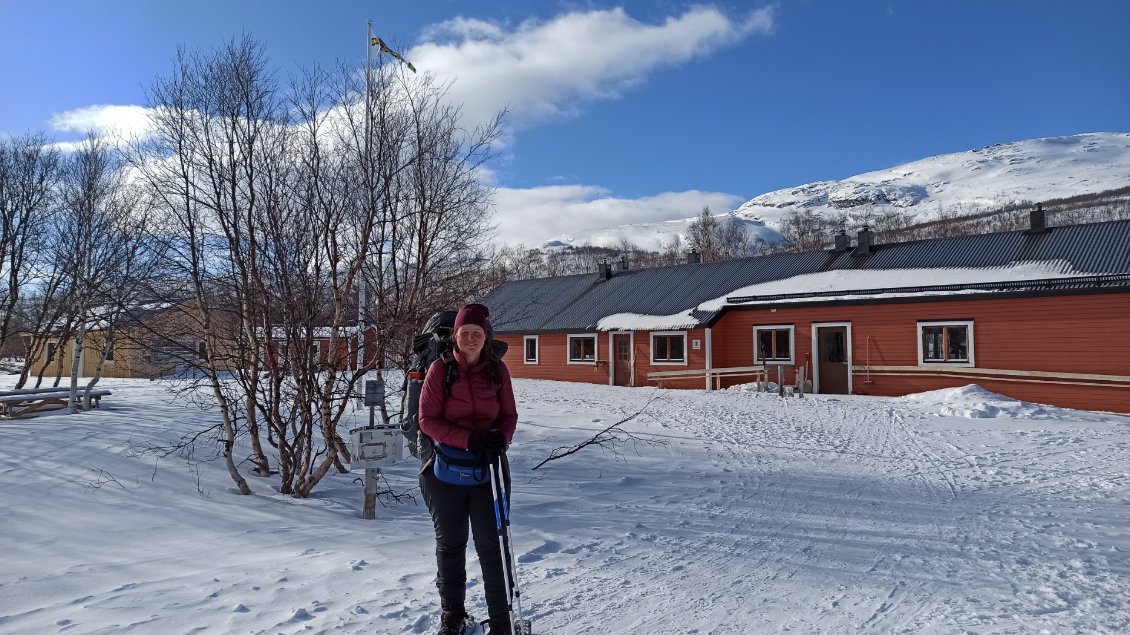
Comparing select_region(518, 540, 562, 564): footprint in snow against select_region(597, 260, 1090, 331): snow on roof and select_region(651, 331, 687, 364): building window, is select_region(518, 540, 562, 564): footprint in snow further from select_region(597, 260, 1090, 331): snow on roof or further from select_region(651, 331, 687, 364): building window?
select_region(651, 331, 687, 364): building window

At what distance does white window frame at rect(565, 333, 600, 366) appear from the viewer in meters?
25.6

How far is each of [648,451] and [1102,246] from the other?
1682cm

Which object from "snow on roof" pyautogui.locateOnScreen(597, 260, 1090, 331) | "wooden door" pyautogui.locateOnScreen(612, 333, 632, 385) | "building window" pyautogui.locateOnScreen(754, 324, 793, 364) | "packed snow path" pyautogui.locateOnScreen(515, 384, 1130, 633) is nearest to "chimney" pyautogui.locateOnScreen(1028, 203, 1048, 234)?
"snow on roof" pyautogui.locateOnScreen(597, 260, 1090, 331)

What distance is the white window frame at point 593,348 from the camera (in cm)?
2558

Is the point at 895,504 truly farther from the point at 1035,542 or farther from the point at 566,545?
the point at 566,545

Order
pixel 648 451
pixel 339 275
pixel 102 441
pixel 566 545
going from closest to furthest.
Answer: pixel 566 545 → pixel 339 275 → pixel 102 441 → pixel 648 451

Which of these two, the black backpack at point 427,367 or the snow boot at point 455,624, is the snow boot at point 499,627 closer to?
the snow boot at point 455,624

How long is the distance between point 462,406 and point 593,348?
878 inches

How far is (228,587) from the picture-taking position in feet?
13.6

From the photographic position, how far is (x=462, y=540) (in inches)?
145

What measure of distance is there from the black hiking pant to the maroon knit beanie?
0.83 metres

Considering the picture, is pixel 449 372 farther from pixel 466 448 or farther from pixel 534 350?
pixel 534 350

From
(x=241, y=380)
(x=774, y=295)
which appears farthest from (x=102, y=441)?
(x=774, y=295)

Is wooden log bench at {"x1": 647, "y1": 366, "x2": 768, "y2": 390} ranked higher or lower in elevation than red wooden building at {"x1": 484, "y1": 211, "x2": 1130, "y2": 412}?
lower
